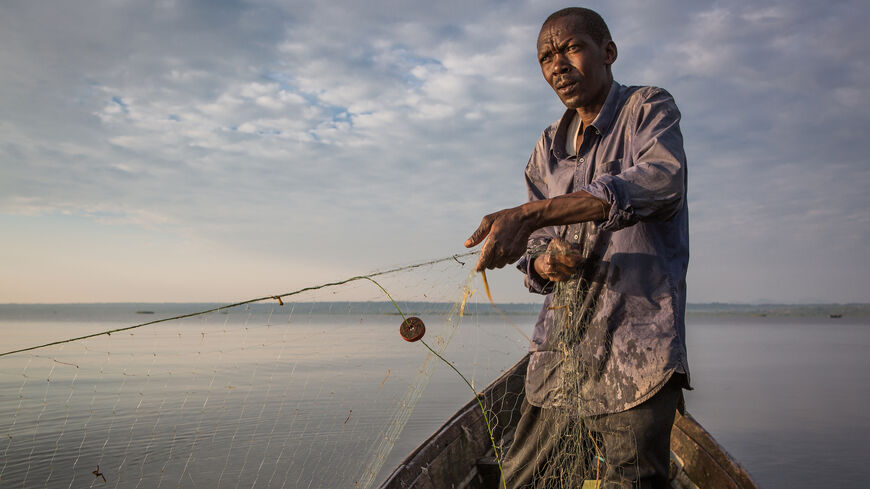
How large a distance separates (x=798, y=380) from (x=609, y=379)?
1333cm

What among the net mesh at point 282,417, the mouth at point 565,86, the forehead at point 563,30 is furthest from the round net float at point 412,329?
the forehead at point 563,30

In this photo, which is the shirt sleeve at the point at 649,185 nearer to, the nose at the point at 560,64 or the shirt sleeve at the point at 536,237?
the nose at the point at 560,64

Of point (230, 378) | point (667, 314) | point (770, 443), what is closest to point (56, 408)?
point (230, 378)

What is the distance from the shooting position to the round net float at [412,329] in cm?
256

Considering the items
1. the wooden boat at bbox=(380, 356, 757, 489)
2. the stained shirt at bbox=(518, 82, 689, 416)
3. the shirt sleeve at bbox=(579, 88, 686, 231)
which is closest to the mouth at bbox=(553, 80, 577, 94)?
the stained shirt at bbox=(518, 82, 689, 416)

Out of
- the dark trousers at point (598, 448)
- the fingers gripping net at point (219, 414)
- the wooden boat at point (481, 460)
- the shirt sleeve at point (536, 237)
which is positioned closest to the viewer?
the dark trousers at point (598, 448)

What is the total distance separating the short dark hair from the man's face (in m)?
0.02

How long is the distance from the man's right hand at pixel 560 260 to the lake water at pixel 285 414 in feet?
3.32

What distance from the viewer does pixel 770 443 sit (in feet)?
24.2

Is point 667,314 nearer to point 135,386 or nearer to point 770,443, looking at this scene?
point 770,443

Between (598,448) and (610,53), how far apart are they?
1.47 metres

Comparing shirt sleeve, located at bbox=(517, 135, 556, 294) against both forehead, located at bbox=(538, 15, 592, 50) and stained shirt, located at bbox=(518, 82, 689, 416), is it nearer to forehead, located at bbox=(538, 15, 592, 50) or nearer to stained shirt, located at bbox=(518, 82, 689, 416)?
stained shirt, located at bbox=(518, 82, 689, 416)

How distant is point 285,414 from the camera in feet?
25.3

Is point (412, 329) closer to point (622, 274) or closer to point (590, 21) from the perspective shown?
point (622, 274)
